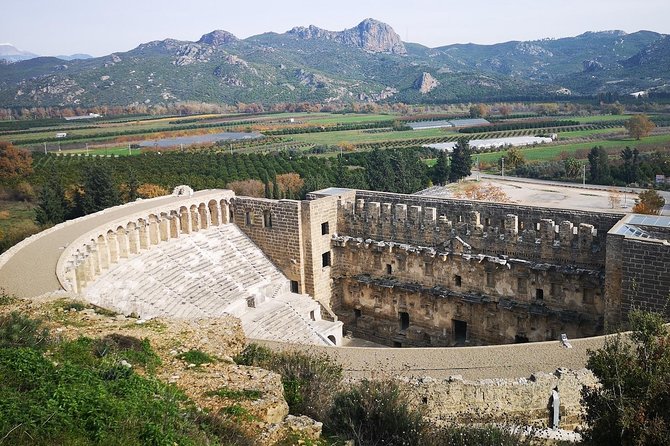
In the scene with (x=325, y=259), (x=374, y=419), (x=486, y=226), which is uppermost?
(x=486, y=226)

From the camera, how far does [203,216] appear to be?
28.0 m

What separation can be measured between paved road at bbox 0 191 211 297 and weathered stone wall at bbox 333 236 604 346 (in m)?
10.0

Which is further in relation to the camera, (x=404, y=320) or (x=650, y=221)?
(x=404, y=320)

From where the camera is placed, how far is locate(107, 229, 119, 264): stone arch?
23.2 m

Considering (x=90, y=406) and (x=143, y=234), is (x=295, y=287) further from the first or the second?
(x=90, y=406)

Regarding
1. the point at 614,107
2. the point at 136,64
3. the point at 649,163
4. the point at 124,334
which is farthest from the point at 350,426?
the point at 136,64

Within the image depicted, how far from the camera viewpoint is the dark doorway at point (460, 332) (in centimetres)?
2516

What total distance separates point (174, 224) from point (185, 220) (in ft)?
2.27

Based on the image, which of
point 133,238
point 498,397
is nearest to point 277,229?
point 133,238

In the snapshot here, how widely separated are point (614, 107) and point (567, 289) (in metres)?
115

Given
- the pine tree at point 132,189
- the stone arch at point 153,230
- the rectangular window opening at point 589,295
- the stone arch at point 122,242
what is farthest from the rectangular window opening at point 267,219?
the pine tree at point 132,189

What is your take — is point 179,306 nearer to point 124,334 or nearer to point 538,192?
point 124,334

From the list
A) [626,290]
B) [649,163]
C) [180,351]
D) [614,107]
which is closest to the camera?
[180,351]

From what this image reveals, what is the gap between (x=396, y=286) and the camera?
26344mm
